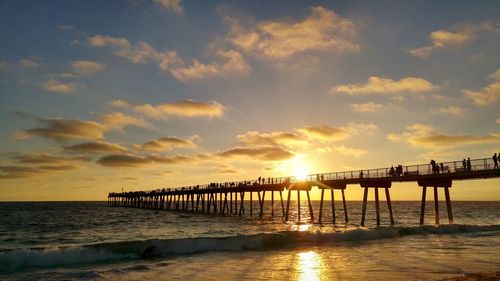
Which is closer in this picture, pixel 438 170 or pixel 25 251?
pixel 25 251

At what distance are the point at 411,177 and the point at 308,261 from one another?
55.2 feet

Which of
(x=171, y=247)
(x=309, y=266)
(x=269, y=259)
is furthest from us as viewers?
(x=171, y=247)

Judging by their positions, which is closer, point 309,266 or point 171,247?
point 309,266

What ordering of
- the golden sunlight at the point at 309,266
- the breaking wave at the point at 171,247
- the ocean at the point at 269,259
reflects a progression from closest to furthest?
the golden sunlight at the point at 309,266 → the ocean at the point at 269,259 → the breaking wave at the point at 171,247

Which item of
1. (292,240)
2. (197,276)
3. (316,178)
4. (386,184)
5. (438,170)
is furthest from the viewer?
(316,178)

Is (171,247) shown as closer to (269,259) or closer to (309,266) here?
(269,259)

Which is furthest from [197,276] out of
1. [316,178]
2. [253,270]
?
[316,178]

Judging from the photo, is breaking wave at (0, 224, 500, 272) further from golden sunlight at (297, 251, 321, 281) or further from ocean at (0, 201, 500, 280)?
golden sunlight at (297, 251, 321, 281)

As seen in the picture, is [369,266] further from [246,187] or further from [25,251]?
[246,187]

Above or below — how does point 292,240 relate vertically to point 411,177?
below

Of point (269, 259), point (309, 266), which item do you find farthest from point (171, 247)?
point (309, 266)

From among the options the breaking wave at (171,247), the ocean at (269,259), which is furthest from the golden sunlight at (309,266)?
the breaking wave at (171,247)

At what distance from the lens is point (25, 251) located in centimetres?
2067

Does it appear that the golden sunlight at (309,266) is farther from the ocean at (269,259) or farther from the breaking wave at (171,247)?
the breaking wave at (171,247)
